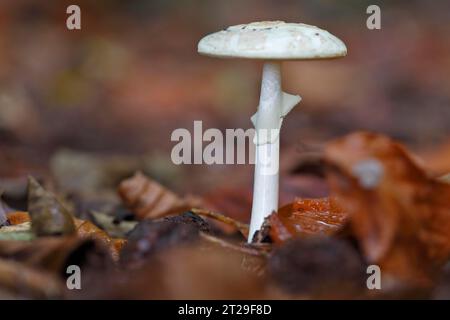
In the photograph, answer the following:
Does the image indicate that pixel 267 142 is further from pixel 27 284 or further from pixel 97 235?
pixel 27 284

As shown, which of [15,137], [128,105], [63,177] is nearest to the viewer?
[63,177]

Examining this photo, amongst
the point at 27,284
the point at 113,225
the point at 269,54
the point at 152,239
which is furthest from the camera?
the point at 113,225

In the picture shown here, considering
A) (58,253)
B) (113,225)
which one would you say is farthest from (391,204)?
(113,225)

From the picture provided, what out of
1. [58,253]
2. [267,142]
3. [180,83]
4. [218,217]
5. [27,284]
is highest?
[180,83]

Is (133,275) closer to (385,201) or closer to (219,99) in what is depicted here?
(385,201)
